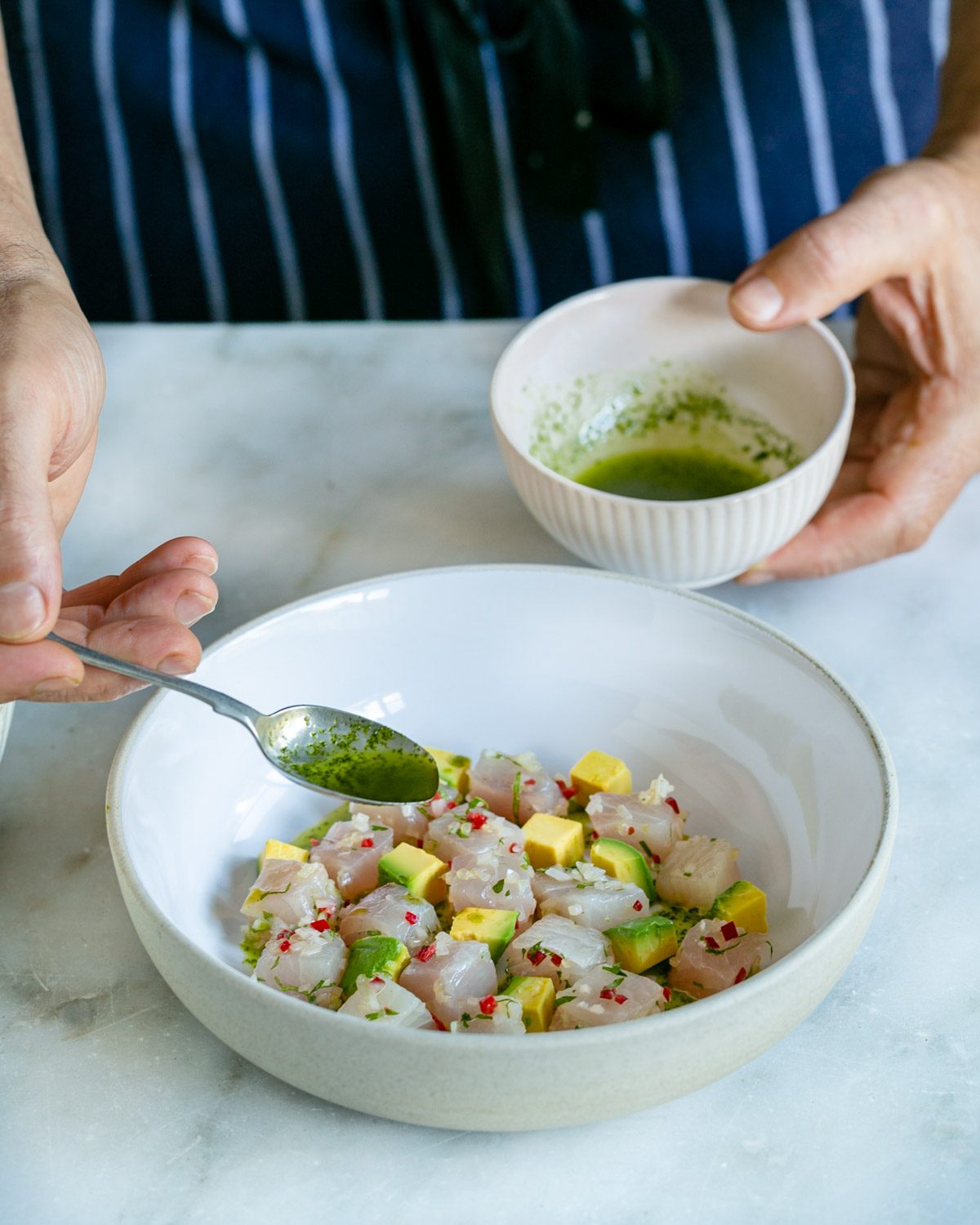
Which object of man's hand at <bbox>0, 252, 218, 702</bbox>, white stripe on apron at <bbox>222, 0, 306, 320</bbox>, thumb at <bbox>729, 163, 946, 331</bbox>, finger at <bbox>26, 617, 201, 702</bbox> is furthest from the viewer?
white stripe on apron at <bbox>222, 0, 306, 320</bbox>

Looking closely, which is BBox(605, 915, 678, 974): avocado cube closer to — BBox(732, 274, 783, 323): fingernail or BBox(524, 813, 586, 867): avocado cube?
BBox(524, 813, 586, 867): avocado cube

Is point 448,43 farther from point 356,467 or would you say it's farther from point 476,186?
point 356,467

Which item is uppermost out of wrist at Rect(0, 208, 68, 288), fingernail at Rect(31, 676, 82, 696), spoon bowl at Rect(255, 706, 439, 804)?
wrist at Rect(0, 208, 68, 288)

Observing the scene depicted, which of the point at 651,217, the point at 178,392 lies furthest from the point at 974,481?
the point at 178,392

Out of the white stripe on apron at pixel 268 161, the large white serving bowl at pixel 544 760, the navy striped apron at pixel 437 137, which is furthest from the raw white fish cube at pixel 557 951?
the white stripe on apron at pixel 268 161

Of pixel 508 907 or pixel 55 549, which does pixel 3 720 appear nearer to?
pixel 55 549

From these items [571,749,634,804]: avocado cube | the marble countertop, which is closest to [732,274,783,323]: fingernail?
the marble countertop

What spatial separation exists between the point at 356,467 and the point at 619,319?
0.34 meters

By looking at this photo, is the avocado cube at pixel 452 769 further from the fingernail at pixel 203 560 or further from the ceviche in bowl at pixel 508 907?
the fingernail at pixel 203 560

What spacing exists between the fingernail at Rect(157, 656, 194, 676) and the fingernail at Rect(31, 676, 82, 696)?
9 cm

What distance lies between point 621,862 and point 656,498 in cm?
44

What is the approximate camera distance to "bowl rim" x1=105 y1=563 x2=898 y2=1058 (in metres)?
0.67

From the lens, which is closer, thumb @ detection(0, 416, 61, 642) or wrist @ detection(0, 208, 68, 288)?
thumb @ detection(0, 416, 61, 642)

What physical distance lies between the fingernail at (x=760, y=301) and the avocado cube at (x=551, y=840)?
534 millimetres
